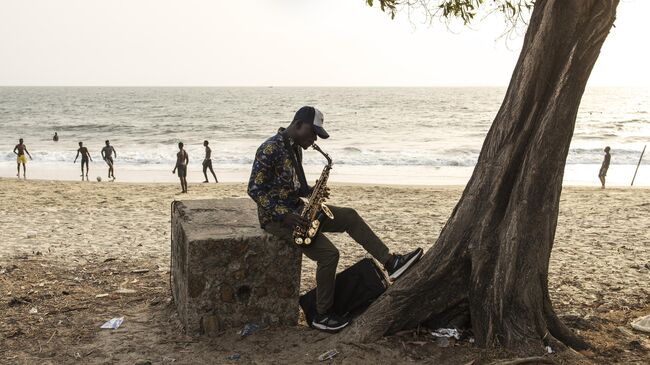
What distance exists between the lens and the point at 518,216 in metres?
4.73

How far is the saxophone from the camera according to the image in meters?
5.07

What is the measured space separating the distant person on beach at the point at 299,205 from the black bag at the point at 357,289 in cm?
12

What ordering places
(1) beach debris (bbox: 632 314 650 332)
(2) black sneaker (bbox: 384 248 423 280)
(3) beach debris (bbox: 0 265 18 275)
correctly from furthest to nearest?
(3) beach debris (bbox: 0 265 18 275)
(1) beach debris (bbox: 632 314 650 332)
(2) black sneaker (bbox: 384 248 423 280)

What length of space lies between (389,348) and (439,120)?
2290 inches

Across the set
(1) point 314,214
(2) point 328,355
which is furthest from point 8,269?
(2) point 328,355

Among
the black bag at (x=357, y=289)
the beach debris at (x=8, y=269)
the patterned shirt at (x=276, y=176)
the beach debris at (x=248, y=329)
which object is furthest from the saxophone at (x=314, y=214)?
the beach debris at (x=8, y=269)

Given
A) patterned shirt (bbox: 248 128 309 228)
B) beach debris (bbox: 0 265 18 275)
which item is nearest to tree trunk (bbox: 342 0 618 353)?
patterned shirt (bbox: 248 128 309 228)

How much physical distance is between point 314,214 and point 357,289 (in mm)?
834

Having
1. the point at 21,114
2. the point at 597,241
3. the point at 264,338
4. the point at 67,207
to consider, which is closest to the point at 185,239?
the point at 264,338

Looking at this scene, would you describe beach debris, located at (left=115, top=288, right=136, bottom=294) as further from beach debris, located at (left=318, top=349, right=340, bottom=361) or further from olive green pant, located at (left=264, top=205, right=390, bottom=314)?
beach debris, located at (left=318, top=349, right=340, bottom=361)

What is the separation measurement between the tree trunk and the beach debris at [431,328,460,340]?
0.10 metres

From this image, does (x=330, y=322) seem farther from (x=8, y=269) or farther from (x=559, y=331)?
(x=8, y=269)

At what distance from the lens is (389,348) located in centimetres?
495

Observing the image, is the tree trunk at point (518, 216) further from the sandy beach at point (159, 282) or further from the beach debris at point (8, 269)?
the beach debris at point (8, 269)
